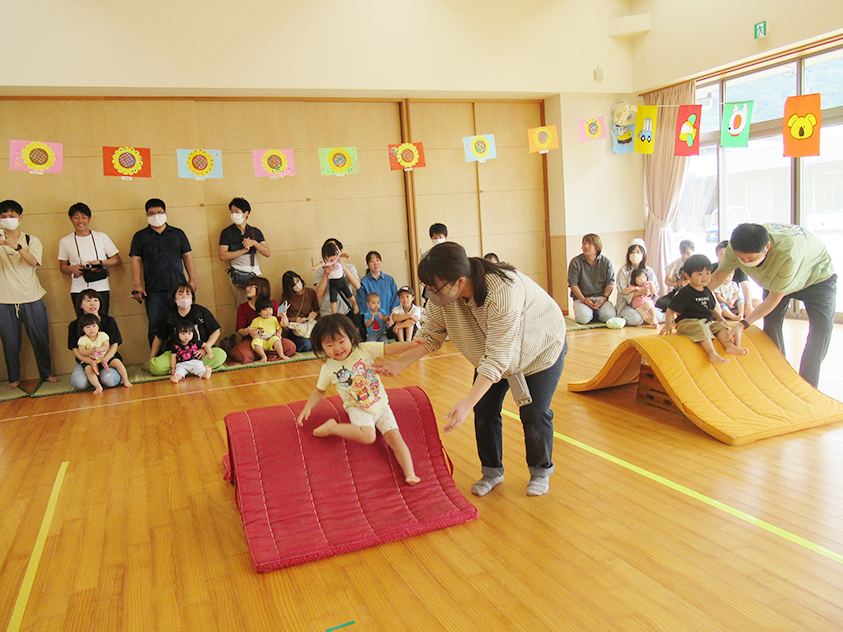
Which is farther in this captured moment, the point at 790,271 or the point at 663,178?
the point at 663,178

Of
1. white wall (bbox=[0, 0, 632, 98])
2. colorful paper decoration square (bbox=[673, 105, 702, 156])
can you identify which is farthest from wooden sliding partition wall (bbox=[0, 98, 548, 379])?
colorful paper decoration square (bbox=[673, 105, 702, 156])

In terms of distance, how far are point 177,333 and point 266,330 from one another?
0.96 meters

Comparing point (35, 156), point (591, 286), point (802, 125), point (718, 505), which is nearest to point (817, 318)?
point (718, 505)

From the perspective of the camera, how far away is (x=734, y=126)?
661cm

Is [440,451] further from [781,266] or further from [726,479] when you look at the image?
[781,266]

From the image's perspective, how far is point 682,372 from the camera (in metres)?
3.86

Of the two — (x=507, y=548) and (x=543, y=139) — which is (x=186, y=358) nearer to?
(x=507, y=548)

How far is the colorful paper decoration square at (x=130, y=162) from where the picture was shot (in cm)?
616

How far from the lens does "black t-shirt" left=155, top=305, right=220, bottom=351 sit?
6.12 m

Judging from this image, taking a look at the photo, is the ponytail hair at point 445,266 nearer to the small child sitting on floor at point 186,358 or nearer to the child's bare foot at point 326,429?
the child's bare foot at point 326,429

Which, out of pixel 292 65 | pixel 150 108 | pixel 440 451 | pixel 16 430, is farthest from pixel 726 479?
pixel 150 108

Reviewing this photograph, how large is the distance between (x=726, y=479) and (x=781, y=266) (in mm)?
1404

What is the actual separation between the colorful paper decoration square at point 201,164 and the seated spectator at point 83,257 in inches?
40.5

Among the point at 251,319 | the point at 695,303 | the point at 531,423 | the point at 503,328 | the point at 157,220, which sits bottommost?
the point at 531,423
